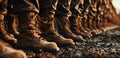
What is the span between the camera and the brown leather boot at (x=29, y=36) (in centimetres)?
497

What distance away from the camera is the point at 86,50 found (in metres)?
5.60

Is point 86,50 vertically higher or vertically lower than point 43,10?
lower

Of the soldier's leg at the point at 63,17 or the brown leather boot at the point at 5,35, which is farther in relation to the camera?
the soldier's leg at the point at 63,17

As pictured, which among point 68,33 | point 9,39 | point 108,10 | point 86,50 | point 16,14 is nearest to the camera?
point 9,39

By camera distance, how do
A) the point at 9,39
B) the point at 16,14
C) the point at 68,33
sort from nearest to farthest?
the point at 9,39
the point at 16,14
the point at 68,33

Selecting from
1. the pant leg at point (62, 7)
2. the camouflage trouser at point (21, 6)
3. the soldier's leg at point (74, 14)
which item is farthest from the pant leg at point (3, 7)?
the soldier's leg at point (74, 14)

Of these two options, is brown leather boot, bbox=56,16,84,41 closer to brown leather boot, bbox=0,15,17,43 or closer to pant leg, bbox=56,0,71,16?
pant leg, bbox=56,0,71,16

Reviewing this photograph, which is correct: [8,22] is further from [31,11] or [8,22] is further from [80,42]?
[80,42]

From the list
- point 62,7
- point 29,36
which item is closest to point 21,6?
point 29,36

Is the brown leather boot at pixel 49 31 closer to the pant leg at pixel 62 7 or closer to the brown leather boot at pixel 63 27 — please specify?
the pant leg at pixel 62 7

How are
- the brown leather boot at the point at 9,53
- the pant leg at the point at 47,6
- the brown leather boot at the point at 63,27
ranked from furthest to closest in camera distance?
the brown leather boot at the point at 63,27, the pant leg at the point at 47,6, the brown leather boot at the point at 9,53

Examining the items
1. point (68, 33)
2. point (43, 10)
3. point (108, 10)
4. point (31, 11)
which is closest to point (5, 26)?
point (31, 11)

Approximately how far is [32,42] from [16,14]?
452mm

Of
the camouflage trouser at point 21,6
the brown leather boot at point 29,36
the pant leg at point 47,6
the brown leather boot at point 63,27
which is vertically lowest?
the brown leather boot at point 63,27
